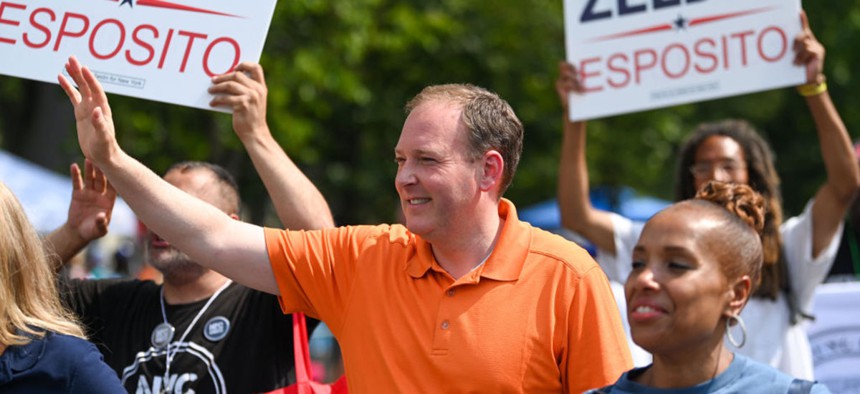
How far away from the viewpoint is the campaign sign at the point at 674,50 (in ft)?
15.5

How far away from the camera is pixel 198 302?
4.02 m

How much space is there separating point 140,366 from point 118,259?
527 centimetres

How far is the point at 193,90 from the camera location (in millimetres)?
3732

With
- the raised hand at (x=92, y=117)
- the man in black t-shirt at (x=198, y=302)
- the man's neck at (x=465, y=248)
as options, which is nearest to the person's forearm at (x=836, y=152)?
the man's neck at (x=465, y=248)

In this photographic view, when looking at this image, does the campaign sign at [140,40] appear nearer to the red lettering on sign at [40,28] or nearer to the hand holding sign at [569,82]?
the red lettering on sign at [40,28]

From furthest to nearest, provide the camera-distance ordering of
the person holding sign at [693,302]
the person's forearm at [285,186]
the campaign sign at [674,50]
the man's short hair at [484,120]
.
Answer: the campaign sign at [674,50], the person's forearm at [285,186], the man's short hair at [484,120], the person holding sign at [693,302]

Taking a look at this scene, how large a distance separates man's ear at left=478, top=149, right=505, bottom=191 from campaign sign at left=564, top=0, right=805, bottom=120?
63.3 inches

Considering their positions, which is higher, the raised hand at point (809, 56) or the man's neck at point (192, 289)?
the raised hand at point (809, 56)

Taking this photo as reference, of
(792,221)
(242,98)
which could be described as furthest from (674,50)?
(242,98)

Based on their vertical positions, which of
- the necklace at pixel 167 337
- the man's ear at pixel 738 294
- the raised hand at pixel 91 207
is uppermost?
the raised hand at pixel 91 207

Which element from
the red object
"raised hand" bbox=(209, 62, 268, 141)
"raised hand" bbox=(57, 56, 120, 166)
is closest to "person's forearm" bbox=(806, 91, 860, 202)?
the red object

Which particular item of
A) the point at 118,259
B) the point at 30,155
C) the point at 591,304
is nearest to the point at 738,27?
the point at 591,304

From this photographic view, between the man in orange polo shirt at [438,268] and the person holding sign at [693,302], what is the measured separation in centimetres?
34

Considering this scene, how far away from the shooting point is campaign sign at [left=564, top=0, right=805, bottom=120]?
15.5ft
